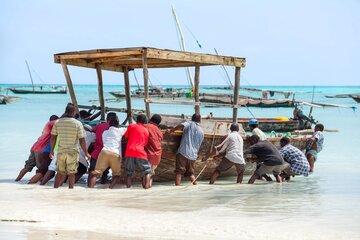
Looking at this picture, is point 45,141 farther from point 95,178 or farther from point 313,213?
point 313,213

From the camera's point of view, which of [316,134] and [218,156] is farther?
[316,134]

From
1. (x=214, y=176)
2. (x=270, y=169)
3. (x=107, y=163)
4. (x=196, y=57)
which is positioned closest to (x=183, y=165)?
(x=214, y=176)

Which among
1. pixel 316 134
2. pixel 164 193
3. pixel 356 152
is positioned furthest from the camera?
pixel 356 152

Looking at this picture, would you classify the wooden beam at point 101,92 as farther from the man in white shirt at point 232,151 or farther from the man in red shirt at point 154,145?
the man in white shirt at point 232,151

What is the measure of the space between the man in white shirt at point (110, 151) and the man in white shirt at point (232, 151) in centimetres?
196

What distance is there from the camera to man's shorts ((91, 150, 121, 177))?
10.8 meters

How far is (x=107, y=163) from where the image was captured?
11.0 metres

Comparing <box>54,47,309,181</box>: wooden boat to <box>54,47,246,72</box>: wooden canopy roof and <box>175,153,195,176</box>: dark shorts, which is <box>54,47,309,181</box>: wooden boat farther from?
<box>175,153,195,176</box>: dark shorts

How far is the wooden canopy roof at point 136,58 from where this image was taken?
11391 mm

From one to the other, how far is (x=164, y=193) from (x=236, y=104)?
2.88 meters

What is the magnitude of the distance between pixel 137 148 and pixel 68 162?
1.13 metres

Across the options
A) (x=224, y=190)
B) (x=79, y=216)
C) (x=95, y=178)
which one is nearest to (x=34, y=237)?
(x=79, y=216)

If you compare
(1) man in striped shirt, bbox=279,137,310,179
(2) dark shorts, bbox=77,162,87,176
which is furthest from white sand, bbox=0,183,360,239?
(1) man in striped shirt, bbox=279,137,310,179

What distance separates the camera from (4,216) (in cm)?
837
